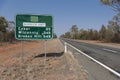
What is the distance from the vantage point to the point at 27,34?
14805 millimetres

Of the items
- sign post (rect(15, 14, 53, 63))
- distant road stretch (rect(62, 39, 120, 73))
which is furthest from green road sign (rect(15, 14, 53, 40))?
distant road stretch (rect(62, 39, 120, 73))

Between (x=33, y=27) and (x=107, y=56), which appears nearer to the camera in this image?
(x=33, y=27)

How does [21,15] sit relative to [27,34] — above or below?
above

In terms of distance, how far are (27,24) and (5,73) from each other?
13.2 ft

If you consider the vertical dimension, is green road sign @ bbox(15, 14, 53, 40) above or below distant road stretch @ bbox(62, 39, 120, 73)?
above

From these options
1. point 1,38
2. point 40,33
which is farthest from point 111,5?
point 40,33

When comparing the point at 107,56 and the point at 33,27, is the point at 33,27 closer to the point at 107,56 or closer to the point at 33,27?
the point at 33,27

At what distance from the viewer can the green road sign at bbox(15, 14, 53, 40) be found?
1447cm

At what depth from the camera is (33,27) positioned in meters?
14.7

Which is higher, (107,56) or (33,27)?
(33,27)

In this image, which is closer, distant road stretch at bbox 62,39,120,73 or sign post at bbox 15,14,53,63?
sign post at bbox 15,14,53,63

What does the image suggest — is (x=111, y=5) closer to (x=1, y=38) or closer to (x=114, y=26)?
(x=114, y=26)

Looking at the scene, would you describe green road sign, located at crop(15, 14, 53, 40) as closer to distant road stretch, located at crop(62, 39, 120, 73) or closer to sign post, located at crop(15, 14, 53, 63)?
sign post, located at crop(15, 14, 53, 63)

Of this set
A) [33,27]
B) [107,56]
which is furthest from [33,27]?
[107,56]
